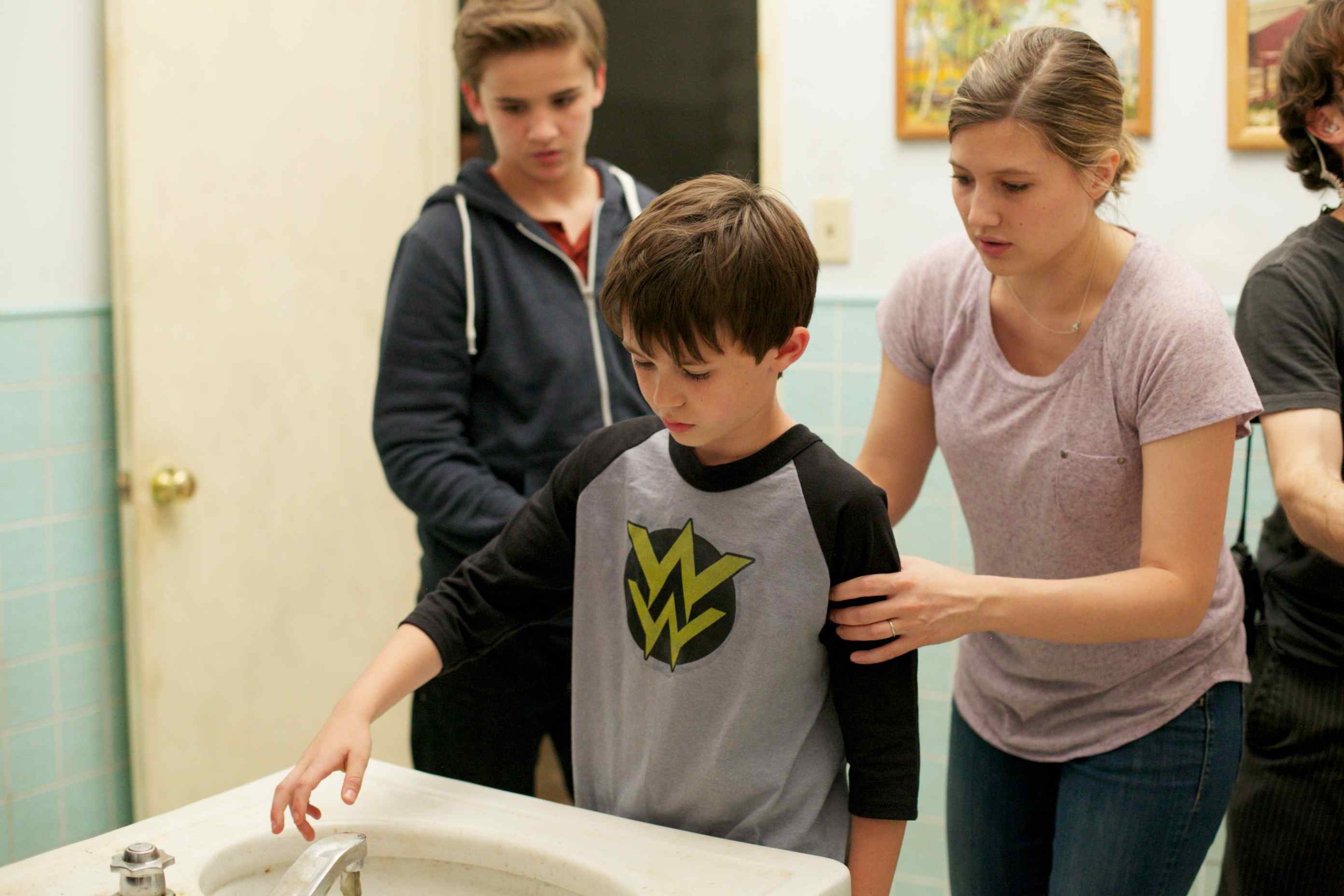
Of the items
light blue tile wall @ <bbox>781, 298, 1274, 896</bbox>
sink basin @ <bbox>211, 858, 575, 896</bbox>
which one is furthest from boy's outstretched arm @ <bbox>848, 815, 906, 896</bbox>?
light blue tile wall @ <bbox>781, 298, 1274, 896</bbox>

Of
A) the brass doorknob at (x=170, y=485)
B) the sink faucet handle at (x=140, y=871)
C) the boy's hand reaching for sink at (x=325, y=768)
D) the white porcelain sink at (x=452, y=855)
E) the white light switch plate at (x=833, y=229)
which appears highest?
the white light switch plate at (x=833, y=229)

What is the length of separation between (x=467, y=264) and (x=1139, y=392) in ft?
2.82

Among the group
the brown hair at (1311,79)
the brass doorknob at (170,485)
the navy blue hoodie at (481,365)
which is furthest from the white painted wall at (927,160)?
the brass doorknob at (170,485)

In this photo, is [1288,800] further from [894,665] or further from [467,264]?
[467,264]

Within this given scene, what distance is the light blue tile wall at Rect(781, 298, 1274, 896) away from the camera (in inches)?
98.2

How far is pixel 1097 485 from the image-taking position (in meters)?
1.36

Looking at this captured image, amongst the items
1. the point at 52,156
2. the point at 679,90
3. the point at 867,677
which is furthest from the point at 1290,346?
the point at 52,156

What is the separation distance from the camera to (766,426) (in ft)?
3.92

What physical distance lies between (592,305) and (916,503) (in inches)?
36.6

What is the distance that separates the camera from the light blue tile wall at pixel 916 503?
2.49m

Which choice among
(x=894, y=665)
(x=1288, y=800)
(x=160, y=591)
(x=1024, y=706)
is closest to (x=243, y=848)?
(x=894, y=665)

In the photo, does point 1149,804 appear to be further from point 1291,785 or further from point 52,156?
point 52,156

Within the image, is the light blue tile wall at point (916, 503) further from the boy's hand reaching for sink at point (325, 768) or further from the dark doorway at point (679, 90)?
the boy's hand reaching for sink at point (325, 768)

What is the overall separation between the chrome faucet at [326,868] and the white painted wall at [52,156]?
167 cm
